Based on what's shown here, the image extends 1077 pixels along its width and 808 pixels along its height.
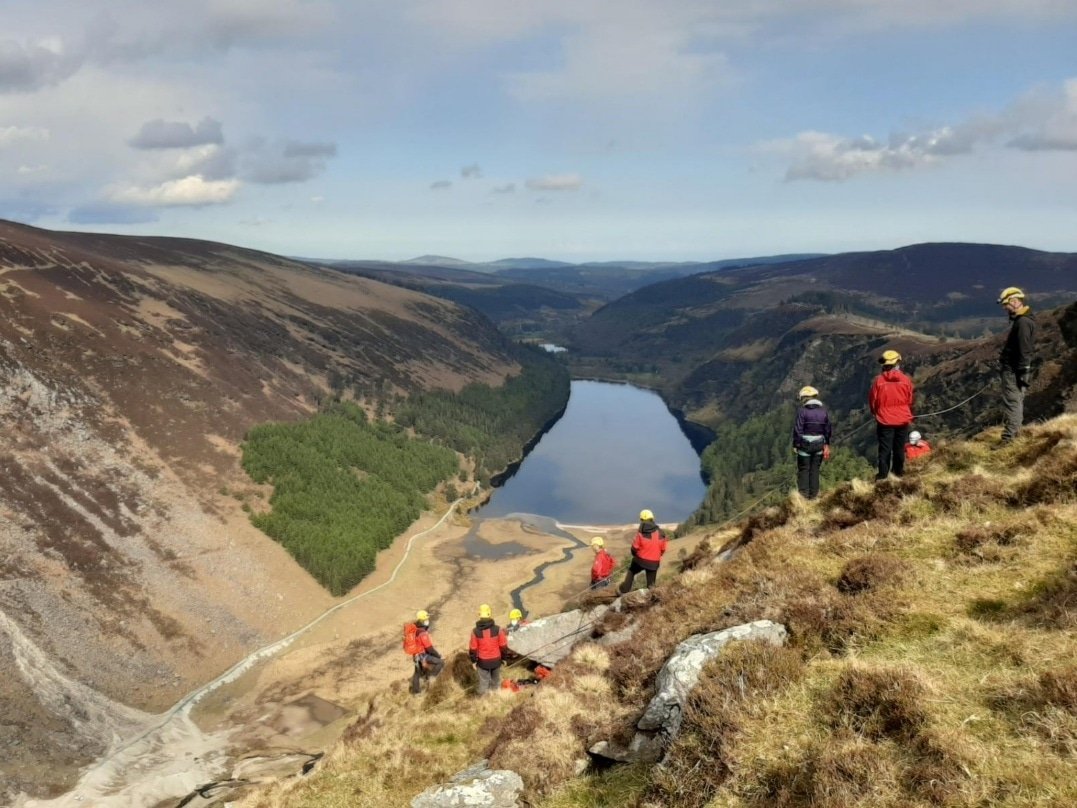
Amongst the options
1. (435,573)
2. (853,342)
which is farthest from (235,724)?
(853,342)

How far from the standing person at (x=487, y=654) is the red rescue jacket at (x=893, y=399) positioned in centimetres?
1484

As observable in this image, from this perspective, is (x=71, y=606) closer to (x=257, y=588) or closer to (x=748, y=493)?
(x=257, y=588)

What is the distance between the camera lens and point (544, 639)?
27359mm

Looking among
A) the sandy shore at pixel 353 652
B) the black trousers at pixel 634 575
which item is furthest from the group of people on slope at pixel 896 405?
the sandy shore at pixel 353 652

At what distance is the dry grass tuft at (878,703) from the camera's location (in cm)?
947

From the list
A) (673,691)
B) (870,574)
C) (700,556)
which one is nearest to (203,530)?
(700,556)

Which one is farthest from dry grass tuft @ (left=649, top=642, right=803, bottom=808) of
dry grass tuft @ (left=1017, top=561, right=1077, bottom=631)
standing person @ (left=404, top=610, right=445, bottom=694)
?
standing person @ (left=404, top=610, right=445, bottom=694)

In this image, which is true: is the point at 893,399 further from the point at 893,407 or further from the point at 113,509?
the point at 113,509

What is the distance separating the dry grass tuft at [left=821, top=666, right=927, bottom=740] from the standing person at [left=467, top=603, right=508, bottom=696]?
48.8 ft

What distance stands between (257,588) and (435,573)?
963 inches

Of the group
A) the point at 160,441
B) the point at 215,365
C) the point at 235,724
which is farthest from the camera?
the point at 215,365

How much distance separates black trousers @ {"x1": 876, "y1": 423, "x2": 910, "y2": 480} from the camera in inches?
839

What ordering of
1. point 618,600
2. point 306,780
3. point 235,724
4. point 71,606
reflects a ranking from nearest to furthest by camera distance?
point 306,780 < point 618,600 < point 235,724 < point 71,606

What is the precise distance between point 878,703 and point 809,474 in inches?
569
